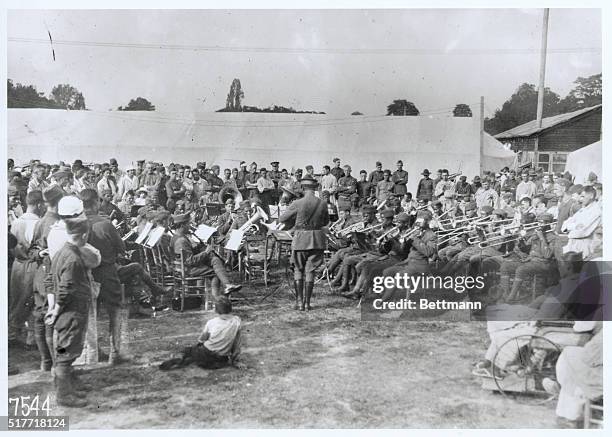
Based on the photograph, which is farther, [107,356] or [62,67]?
[62,67]

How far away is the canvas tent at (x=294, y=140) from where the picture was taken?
517 inches

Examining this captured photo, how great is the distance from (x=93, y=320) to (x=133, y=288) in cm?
105

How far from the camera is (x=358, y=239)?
354 inches

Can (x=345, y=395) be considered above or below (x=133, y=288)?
below

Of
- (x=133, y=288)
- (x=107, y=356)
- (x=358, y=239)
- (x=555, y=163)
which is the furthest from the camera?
(x=555, y=163)

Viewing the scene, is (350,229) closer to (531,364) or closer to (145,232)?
(145,232)

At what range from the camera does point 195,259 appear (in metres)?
7.42

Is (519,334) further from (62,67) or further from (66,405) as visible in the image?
(62,67)

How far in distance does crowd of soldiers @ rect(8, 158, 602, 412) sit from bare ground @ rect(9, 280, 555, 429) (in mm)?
400

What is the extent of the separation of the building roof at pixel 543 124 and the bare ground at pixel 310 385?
159 inches

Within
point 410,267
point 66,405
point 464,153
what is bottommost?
point 66,405

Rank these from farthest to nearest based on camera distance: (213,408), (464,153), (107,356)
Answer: (464,153), (107,356), (213,408)

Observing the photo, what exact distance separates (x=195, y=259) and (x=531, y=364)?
449 cm

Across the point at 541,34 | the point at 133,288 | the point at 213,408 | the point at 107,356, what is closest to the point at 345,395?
the point at 213,408
